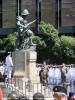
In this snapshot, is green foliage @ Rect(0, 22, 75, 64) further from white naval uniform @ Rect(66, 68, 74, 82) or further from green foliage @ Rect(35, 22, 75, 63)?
white naval uniform @ Rect(66, 68, 74, 82)

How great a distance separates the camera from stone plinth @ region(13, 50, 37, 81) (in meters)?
20.6

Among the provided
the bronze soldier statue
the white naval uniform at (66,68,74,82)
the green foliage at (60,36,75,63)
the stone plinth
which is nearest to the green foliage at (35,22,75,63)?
the green foliage at (60,36,75,63)

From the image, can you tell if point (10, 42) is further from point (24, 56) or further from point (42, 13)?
point (24, 56)

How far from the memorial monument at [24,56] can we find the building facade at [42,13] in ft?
102

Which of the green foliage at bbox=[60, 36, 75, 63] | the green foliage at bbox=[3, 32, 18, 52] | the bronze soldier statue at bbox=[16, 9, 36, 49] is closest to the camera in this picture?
the bronze soldier statue at bbox=[16, 9, 36, 49]

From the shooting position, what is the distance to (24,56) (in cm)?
2058

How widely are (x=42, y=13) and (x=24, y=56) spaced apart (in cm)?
3260

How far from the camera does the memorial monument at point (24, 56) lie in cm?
2058

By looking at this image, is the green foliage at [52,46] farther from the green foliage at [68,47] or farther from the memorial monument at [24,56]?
the memorial monument at [24,56]

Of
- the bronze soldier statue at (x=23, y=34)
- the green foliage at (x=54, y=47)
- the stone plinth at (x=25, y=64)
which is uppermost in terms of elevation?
the bronze soldier statue at (x=23, y=34)

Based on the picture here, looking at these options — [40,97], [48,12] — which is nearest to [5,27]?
[48,12]

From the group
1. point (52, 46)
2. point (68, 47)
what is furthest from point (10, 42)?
point (68, 47)

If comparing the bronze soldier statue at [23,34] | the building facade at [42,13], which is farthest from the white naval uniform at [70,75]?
the building facade at [42,13]

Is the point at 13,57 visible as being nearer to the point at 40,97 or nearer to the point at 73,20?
the point at 40,97
